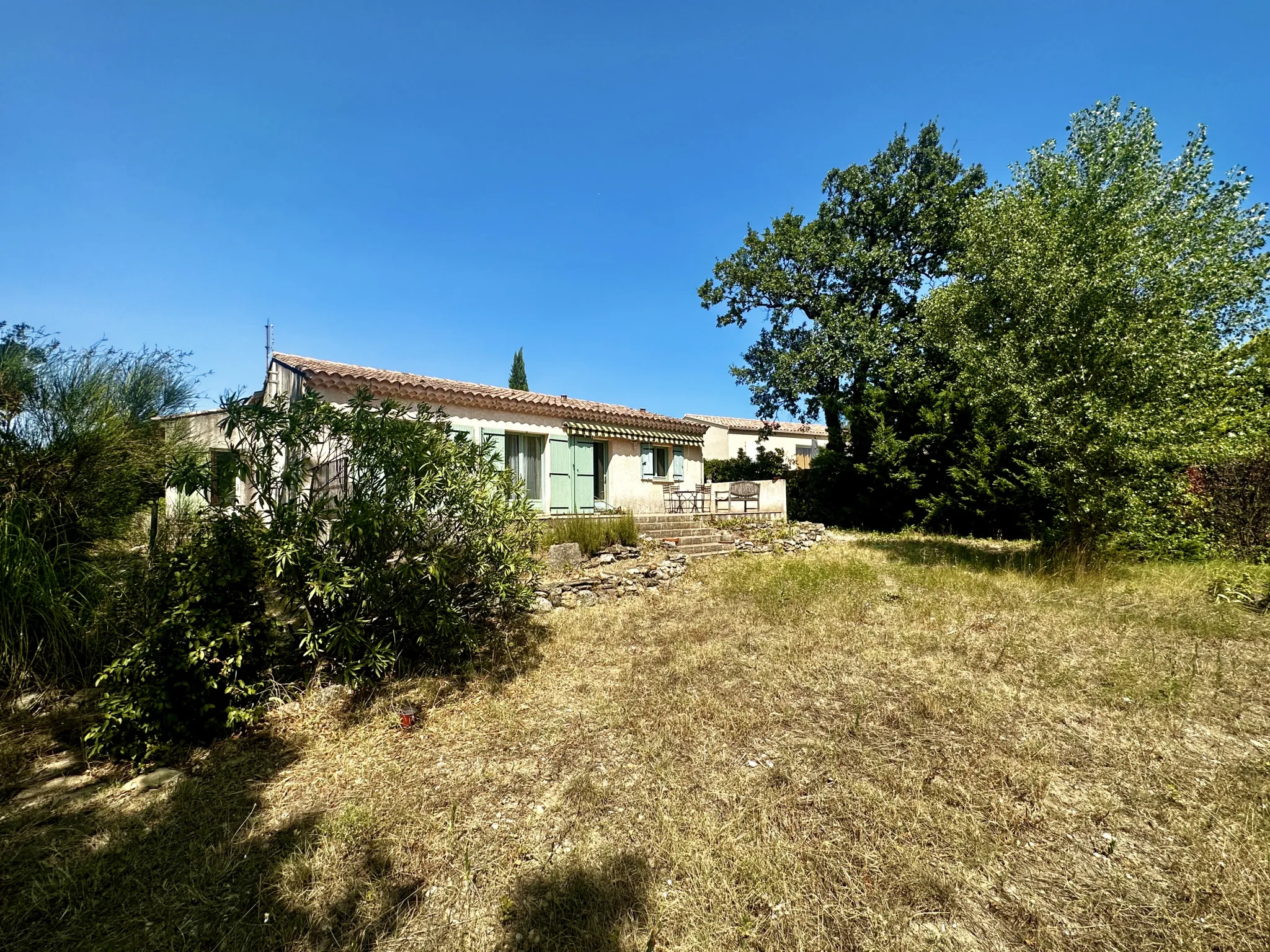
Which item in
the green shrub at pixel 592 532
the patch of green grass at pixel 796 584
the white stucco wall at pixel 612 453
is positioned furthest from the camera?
the white stucco wall at pixel 612 453

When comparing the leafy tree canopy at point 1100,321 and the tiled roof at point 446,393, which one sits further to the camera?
the tiled roof at point 446,393

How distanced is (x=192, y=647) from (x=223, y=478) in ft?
4.54

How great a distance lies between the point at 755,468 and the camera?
2223 centimetres

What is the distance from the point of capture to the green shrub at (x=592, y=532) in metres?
9.66

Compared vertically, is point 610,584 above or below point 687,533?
below

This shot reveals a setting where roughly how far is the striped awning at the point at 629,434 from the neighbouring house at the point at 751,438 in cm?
1455

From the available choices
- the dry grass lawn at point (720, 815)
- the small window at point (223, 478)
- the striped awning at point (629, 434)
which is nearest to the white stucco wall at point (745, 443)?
the striped awning at point (629, 434)

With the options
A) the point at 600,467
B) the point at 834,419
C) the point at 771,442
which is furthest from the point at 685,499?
the point at 771,442

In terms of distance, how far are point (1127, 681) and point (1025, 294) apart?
715 centimetres

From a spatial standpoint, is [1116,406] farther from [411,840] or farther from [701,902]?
[411,840]

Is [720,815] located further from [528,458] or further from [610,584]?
[528,458]

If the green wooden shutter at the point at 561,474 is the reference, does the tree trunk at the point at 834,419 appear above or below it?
above

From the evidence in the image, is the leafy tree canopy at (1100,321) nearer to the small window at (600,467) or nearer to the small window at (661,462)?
the small window at (661,462)

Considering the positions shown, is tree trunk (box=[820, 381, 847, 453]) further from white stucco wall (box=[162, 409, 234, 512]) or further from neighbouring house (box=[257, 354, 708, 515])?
white stucco wall (box=[162, 409, 234, 512])
